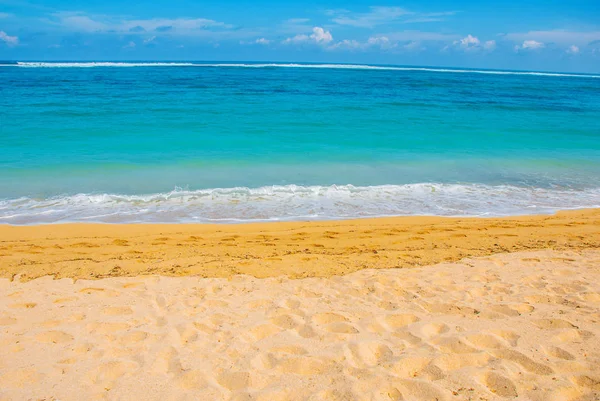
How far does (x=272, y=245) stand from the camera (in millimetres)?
6562

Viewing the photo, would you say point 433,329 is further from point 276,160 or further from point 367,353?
point 276,160

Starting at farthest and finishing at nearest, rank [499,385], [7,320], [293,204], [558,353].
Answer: [293,204]
[7,320]
[558,353]
[499,385]

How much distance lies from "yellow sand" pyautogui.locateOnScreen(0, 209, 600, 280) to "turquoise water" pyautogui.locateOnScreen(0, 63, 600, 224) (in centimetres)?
79

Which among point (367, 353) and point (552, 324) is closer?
point (367, 353)

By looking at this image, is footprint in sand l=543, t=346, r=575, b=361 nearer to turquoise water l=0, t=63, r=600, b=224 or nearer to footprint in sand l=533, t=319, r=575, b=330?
footprint in sand l=533, t=319, r=575, b=330

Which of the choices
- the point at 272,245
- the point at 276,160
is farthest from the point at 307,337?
the point at 276,160

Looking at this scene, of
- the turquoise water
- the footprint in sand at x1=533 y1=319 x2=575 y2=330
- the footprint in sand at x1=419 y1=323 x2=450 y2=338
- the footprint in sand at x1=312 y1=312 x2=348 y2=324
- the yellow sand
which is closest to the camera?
the footprint in sand at x1=419 y1=323 x2=450 y2=338

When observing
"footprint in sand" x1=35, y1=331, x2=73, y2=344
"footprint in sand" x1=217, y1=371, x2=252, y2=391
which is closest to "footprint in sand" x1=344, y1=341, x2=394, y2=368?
"footprint in sand" x1=217, y1=371, x2=252, y2=391

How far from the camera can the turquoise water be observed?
29.3 feet

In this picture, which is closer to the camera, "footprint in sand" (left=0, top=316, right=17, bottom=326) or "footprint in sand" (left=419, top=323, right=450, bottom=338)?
→ "footprint in sand" (left=419, top=323, right=450, bottom=338)

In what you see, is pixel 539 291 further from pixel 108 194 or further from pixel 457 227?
pixel 108 194

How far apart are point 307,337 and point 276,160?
31.7ft

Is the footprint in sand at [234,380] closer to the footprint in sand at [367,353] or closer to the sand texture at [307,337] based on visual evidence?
the sand texture at [307,337]

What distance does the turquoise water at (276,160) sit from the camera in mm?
8930
